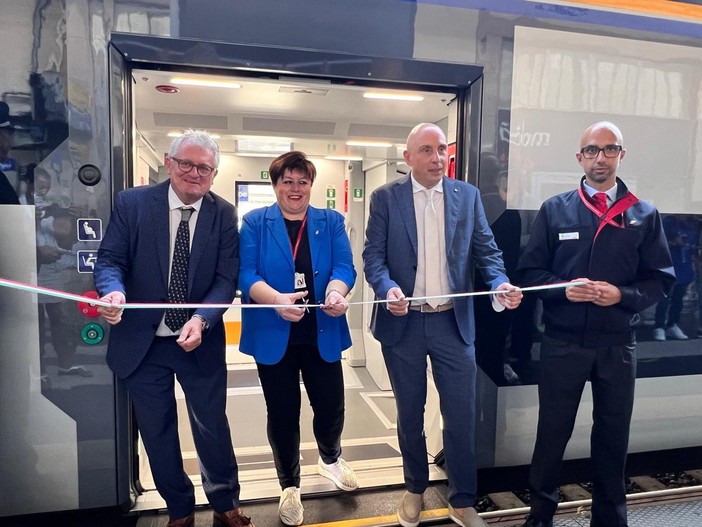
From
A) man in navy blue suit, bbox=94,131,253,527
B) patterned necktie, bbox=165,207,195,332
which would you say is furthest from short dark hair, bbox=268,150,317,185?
patterned necktie, bbox=165,207,195,332

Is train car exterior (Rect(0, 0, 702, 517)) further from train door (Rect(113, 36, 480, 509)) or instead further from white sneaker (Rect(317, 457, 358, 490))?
white sneaker (Rect(317, 457, 358, 490))

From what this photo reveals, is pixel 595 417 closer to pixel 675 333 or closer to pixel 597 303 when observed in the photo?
pixel 597 303

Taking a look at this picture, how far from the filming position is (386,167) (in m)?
5.07

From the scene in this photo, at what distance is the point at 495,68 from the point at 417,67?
475 millimetres

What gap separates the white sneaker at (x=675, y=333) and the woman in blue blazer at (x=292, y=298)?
2.15 m

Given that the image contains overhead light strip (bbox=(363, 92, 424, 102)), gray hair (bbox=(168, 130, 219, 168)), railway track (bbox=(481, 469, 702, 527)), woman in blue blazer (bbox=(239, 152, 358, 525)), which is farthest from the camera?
overhead light strip (bbox=(363, 92, 424, 102))

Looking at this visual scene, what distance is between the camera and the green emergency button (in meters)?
2.47

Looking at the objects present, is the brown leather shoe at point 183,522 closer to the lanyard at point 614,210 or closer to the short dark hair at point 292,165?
the short dark hair at point 292,165

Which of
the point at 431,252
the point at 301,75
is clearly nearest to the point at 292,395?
the point at 431,252

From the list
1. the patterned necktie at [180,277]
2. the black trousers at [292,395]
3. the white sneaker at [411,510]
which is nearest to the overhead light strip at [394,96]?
the patterned necktie at [180,277]

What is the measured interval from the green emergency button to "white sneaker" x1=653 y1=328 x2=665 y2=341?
325 centimetres

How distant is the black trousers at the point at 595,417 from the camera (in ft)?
7.88

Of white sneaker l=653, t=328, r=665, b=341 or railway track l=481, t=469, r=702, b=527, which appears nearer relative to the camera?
railway track l=481, t=469, r=702, b=527

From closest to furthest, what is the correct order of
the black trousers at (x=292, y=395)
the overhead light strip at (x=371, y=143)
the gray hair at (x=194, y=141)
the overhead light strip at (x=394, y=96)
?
1. the gray hair at (x=194, y=141)
2. the black trousers at (x=292, y=395)
3. the overhead light strip at (x=394, y=96)
4. the overhead light strip at (x=371, y=143)
